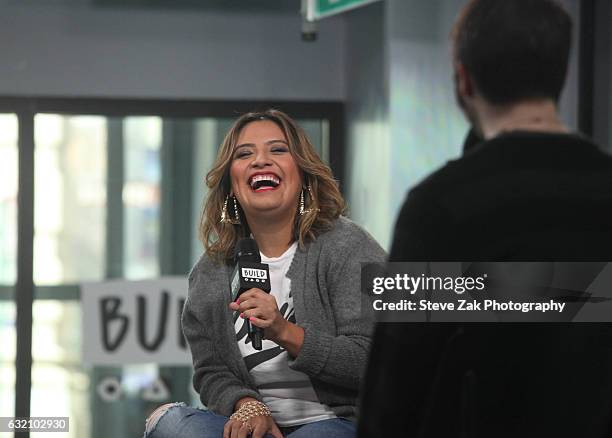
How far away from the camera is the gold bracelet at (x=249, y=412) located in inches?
65.8

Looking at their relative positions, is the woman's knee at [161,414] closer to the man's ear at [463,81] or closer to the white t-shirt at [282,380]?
the white t-shirt at [282,380]

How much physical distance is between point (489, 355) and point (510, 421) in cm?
6

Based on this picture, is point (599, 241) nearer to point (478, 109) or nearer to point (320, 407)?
point (478, 109)

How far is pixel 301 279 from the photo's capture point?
174cm

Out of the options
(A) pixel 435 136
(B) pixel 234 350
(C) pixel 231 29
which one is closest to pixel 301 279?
(B) pixel 234 350

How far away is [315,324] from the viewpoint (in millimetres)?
1709

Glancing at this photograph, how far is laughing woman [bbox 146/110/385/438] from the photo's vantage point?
5.52 ft

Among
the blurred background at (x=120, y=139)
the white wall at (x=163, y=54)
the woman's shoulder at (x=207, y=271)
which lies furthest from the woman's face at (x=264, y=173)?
the white wall at (x=163, y=54)

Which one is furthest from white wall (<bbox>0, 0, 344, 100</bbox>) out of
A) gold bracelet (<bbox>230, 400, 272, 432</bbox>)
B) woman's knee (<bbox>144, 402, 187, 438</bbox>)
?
gold bracelet (<bbox>230, 400, 272, 432</bbox>)

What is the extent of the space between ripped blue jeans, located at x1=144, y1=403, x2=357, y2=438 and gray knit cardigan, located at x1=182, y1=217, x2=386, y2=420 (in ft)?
0.09

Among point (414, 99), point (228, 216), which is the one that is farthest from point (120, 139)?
point (228, 216)

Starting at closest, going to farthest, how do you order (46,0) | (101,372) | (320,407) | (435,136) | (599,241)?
(599,241) < (320,407) < (435,136) < (46,0) < (101,372)

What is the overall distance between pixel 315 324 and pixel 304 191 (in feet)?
0.80

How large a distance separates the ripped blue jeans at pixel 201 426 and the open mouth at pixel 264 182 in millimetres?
389
